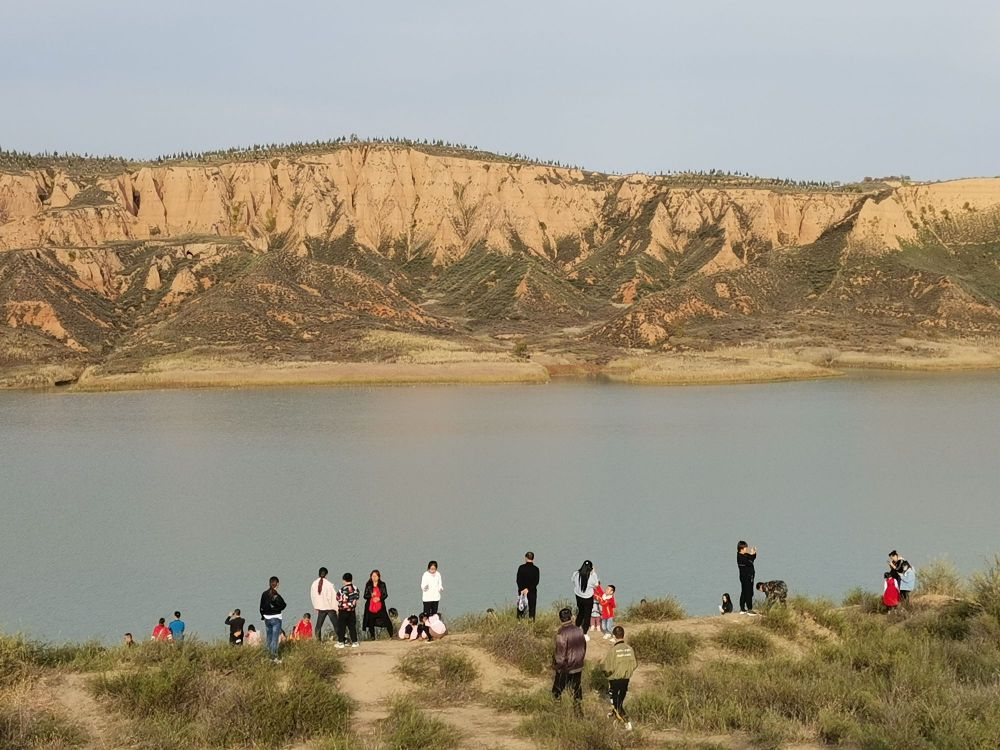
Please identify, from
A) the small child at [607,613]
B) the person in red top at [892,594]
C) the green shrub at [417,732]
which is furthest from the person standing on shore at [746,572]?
the green shrub at [417,732]

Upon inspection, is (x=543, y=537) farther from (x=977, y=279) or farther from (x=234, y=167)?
(x=234, y=167)

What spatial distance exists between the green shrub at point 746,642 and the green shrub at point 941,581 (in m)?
4.75

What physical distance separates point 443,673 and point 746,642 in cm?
476

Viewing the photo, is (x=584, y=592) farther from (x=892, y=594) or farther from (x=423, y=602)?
(x=892, y=594)

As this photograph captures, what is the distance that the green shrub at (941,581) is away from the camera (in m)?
17.8

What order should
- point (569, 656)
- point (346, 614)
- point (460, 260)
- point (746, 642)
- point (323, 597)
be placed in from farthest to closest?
point (460, 260) → point (323, 597) → point (346, 614) → point (746, 642) → point (569, 656)

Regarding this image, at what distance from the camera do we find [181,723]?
36.1 feet

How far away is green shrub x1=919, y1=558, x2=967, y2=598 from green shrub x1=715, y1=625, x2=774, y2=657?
4748 mm

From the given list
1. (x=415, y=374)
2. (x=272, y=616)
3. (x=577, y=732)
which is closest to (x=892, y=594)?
(x=577, y=732)

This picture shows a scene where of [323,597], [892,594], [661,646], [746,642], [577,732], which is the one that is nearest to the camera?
[577,732]

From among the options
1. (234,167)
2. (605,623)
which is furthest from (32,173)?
(605,623)

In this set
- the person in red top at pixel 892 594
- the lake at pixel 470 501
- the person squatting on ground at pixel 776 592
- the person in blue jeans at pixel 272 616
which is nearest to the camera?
the person in blue jeans at pixel 272 616

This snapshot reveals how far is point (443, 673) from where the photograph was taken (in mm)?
13117

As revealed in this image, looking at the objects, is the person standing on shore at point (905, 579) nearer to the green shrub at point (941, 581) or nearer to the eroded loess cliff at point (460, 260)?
the green shrub at point (941, 581)
